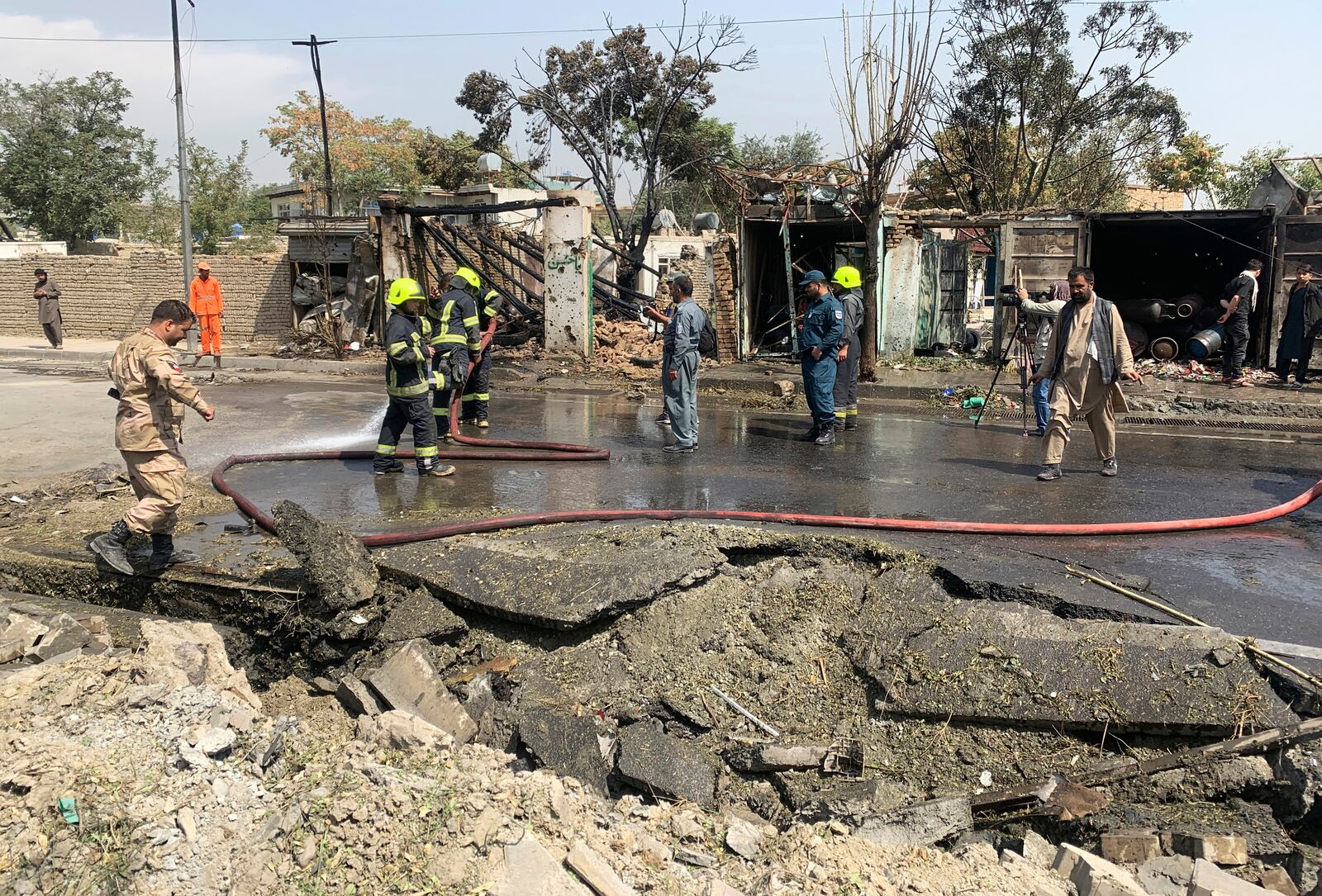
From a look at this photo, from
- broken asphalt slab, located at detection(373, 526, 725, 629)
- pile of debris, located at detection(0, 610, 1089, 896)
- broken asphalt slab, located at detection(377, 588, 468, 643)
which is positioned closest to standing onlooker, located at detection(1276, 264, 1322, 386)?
broken asphalt slab, located at detection(373, 526, 725, 629)

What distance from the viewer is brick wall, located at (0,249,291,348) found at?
20.9m

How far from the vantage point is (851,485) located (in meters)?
7.88

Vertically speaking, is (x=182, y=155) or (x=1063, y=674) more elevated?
(x=182, y=155)

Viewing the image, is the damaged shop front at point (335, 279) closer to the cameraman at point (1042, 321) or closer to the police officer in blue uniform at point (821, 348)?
the police officer in blue uniform at point (821, 348)

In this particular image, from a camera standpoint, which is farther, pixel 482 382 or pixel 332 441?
pixel 482 382

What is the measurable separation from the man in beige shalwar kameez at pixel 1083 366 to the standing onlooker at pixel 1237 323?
756 cm

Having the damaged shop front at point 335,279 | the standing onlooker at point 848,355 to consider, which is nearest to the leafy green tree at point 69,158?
the damaged shop front at point 335,279

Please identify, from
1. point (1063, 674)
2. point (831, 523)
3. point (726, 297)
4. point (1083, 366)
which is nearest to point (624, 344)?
point (726, 297)

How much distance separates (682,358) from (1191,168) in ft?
82.8

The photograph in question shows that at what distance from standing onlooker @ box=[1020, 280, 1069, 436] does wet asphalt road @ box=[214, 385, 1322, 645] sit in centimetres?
44

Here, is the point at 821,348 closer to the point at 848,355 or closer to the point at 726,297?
the point at 848,355

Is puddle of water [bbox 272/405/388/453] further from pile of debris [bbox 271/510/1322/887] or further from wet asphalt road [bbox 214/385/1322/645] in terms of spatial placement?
pile of debris [bbox 271/510/1322/887]

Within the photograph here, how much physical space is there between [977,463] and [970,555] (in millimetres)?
3421

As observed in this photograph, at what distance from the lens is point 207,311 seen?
16234mm
